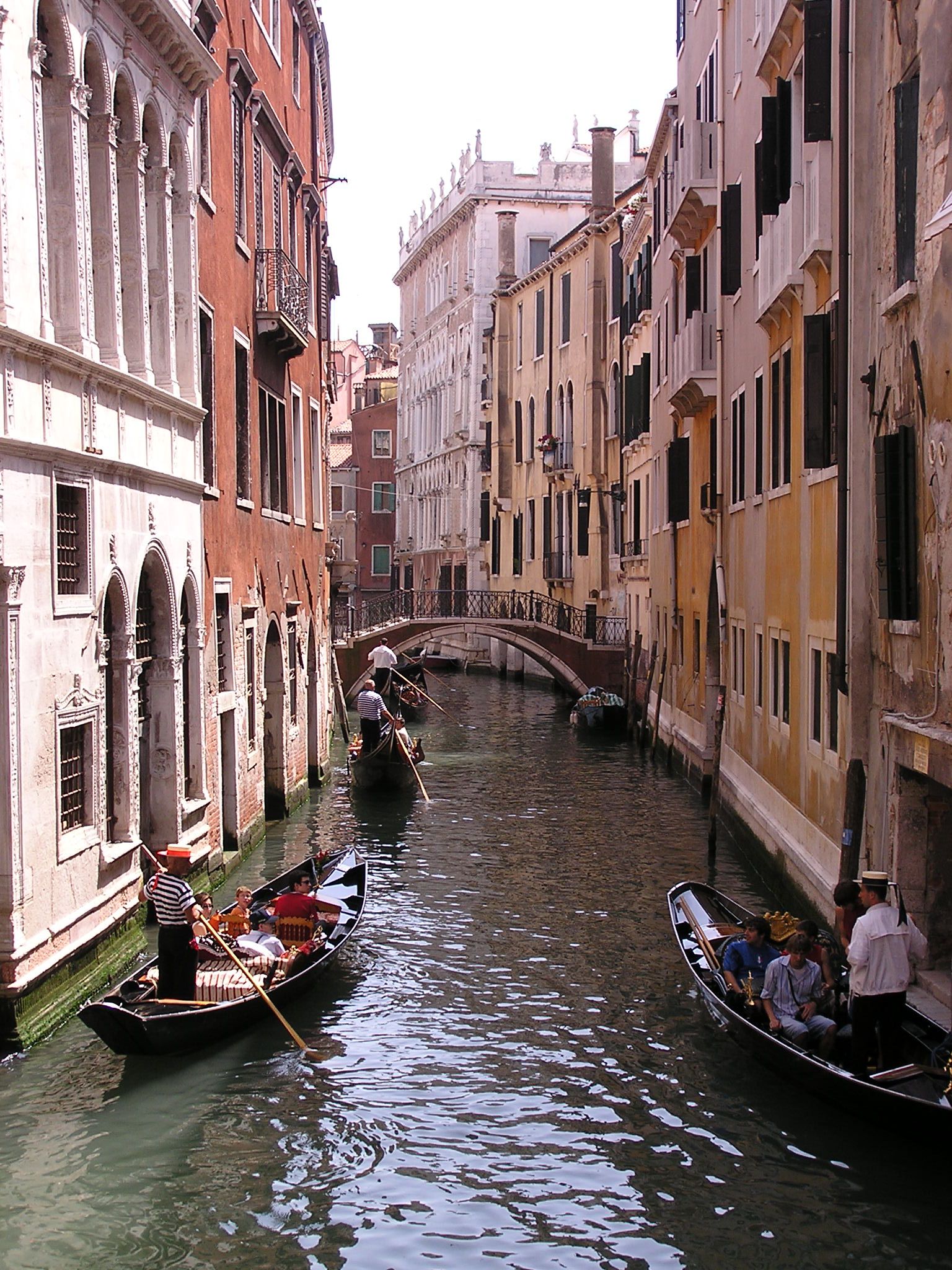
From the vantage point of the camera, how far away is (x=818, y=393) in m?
11.2

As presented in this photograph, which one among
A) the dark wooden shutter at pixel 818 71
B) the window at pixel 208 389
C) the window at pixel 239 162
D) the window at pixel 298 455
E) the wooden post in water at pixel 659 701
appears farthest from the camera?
the wooden post in water at pixel 659 701

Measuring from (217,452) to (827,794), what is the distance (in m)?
6.22

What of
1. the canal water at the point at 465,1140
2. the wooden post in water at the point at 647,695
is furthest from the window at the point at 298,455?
the wooden post in water at the point at 647,695

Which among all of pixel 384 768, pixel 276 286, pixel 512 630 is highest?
pixel 276 286

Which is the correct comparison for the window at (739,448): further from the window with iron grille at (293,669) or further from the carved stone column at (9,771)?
the carved stone column at (9,771)

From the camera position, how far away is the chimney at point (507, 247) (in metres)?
44.4

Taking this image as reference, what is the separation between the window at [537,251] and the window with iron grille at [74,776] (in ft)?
124

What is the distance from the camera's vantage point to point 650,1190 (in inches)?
290

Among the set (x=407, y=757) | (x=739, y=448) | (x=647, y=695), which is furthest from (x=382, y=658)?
(x=739, y=448)

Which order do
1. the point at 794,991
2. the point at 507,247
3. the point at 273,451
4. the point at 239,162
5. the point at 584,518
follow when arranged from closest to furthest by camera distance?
the point at 794,991
the point at 239,162
the point at 273,451
the point at 584,518
the point at 507,247

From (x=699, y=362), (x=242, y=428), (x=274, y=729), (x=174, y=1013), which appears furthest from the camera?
(x=699, y=362)

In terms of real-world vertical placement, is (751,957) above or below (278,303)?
below

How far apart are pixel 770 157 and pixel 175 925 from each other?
26.9 feet

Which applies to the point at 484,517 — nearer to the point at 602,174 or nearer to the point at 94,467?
the point at 602,174
